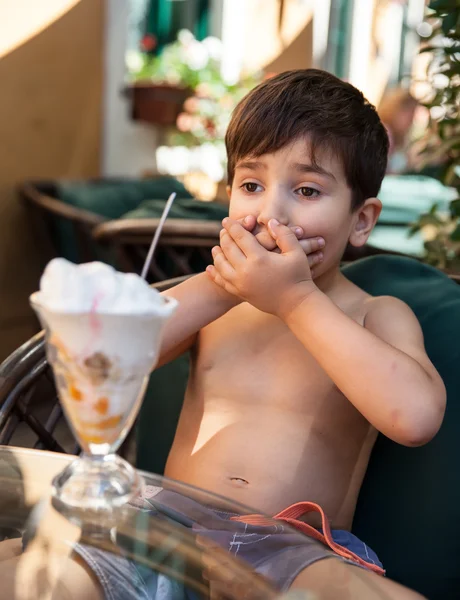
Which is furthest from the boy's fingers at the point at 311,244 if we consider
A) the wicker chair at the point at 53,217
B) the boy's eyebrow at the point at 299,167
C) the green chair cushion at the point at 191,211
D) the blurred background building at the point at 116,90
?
the wicker chair at the point at 53,217

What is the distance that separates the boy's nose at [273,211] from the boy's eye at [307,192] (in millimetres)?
45

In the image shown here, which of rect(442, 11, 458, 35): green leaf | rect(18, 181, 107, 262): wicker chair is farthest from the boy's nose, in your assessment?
rect(18, 181, 107, 262): wicker chair

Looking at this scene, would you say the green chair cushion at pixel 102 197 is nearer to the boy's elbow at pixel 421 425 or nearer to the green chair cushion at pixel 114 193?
the green chair cushion at pixel 114 193

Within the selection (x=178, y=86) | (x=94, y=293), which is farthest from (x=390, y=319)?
(x=178, y=86)

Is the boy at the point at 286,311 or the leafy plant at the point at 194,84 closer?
the boy at the point at 286,311

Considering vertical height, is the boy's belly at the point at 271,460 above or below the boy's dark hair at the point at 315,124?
below

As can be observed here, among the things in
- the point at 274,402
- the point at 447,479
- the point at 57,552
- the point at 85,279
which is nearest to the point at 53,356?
the point at 85,279

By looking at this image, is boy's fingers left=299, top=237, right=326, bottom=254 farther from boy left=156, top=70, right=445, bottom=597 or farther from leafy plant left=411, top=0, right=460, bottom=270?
leafy plant left=411, top=0, right=460, bottom=270

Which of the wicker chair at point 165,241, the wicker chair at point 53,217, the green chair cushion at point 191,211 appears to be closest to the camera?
the wicker chair at point 165,241

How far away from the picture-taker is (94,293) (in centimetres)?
70

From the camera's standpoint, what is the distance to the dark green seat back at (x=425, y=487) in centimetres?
128

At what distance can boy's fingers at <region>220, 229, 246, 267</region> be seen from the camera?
3.92ft

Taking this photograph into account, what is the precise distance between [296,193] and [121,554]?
2.13 feet

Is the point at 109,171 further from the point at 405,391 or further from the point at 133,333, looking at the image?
the point at 133,333
